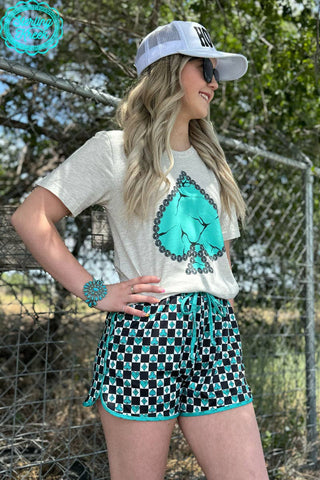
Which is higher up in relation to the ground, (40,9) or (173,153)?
(40,9)

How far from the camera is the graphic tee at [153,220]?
1615 mm

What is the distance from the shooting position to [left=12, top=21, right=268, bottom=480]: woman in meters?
1.55

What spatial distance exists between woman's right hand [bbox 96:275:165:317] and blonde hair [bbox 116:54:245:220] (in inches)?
8.0

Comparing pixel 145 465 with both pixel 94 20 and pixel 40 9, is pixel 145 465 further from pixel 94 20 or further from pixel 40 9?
pixel 94 20

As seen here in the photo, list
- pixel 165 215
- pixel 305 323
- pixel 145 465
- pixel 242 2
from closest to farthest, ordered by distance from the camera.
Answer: pixel 145 465, pixel 165 215, pixel 305 323, pixel 242 2

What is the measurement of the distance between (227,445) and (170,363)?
300 mm

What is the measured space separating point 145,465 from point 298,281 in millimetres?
2332

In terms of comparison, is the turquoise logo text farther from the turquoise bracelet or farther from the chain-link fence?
the turquoise bracelet

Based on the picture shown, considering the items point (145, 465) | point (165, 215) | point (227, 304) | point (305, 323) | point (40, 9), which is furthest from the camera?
point (305, 323)

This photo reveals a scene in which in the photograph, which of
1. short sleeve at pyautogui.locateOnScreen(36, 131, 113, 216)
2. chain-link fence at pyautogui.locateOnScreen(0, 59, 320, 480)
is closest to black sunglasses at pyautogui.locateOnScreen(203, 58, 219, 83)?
short sleeve at pyautogui.locateOnScreen(36, 131, 113, 216)

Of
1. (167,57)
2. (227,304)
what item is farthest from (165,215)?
(167,57)

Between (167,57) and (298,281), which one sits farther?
(298,281)

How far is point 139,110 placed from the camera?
1.79 m

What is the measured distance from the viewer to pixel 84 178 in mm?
1616
